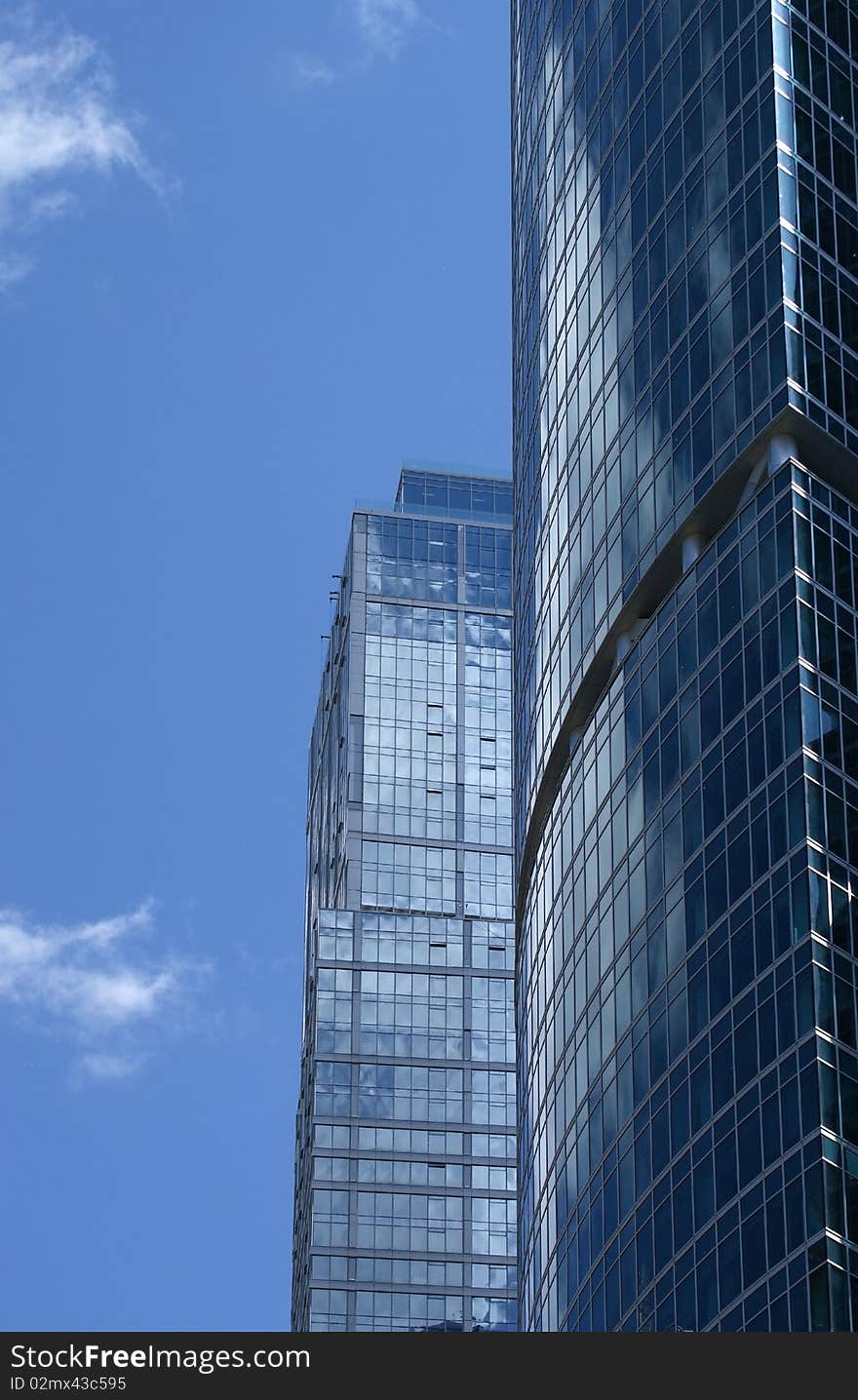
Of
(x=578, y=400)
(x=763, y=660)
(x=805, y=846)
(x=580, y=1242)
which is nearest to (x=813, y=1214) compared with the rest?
(x=805, y=846)

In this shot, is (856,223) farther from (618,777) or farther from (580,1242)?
(580,1242)

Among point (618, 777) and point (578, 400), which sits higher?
point (578, 400)

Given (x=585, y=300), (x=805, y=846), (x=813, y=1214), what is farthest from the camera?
(x=585, y=300)

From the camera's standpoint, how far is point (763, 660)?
348 feet

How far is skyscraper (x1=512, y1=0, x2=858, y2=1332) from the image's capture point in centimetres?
9944

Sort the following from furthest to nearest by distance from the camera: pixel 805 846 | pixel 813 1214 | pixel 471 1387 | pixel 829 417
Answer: pixel 829 417
pixel 805 846
pixel 813 1214
pixel 471 1387

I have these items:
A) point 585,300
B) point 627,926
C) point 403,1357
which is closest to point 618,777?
point 627,926

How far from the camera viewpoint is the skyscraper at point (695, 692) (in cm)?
9944

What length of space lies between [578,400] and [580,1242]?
40878 millimetres

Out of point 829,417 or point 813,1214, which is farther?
point 829,417

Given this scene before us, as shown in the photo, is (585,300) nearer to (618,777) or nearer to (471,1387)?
(618,777)

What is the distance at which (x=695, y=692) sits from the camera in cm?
11219

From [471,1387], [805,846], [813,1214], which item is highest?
[805,846]

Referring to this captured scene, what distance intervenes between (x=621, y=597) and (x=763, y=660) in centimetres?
2022
